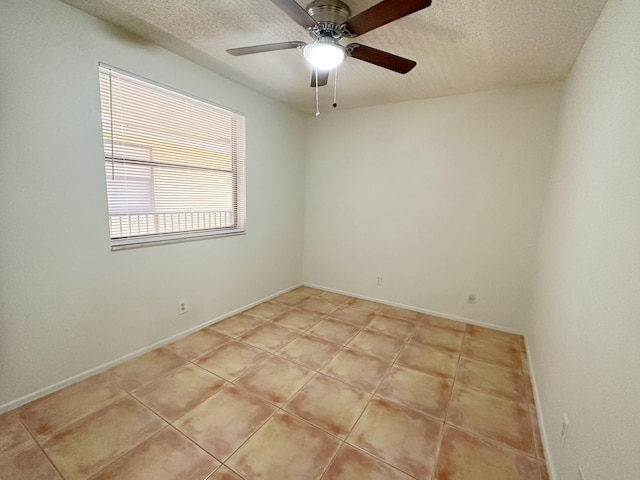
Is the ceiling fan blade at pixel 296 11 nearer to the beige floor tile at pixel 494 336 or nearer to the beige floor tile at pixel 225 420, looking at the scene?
the beige floor tile at pixel 225 420

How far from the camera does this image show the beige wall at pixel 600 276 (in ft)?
2.78

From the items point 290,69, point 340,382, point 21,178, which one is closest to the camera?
point 21,178

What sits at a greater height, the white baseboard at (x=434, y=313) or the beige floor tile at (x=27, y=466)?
the white baseboard at (x=434, y=313)

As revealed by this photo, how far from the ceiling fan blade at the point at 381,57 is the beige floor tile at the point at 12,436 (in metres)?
2.86

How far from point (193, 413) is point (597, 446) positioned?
1.93 meters

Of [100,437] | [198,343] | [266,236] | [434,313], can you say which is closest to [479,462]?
[434,313]

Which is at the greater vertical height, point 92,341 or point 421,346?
point 92,341

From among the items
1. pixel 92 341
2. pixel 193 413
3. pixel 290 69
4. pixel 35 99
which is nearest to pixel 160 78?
pixel 35 99

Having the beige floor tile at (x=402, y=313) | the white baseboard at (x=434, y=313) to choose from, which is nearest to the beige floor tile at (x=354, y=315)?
the beige floor tile at (x=402, y=313)

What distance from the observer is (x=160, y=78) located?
7.26 ft

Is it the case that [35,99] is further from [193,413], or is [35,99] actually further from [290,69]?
[193,413]

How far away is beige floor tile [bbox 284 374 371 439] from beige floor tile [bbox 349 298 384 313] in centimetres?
146

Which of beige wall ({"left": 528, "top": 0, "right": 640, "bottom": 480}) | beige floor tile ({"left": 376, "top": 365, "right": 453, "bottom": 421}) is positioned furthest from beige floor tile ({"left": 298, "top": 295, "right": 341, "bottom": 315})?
beige wall ({"left": 528, "top": 0, "right": 640, "bottom": 480})

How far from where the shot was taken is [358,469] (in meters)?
1.38
